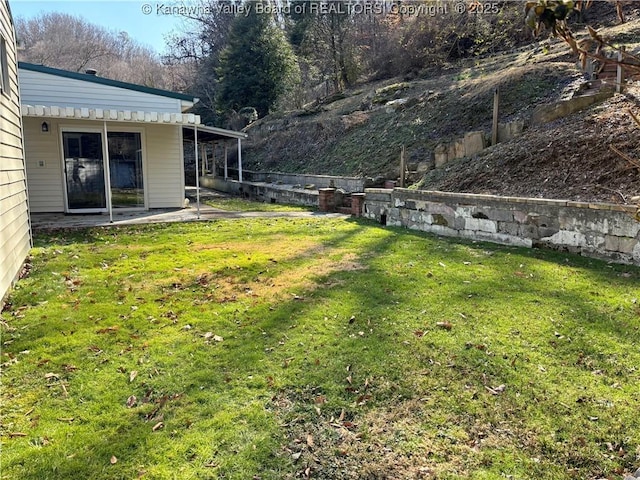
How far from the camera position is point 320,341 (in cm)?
384

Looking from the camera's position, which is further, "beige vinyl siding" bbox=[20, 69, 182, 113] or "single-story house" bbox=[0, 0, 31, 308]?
"beige vinyl siding" bbox=[20, 69, 182, 113]

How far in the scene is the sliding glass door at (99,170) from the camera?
432 inches

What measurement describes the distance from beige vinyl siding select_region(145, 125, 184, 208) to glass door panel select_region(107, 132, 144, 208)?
0.82 feet

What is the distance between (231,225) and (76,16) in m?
38.2

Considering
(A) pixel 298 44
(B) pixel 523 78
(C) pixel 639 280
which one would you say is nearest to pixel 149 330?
(C) pixel 639 280

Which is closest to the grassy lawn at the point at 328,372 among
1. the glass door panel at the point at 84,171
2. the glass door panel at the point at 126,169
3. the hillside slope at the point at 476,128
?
the hillside slope at the point at 476,128

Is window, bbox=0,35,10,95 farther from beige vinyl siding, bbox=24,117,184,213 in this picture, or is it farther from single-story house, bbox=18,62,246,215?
beige vinyl siding, bbox=24,117,184,213

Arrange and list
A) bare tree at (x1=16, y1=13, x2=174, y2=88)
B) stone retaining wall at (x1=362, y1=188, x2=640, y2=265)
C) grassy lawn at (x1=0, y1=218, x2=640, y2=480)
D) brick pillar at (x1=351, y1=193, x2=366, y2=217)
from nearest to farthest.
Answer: grassy lawn at (x1=0, y1=218, x2=640, y2=480) → stone retaining wall at (x1=362, y1=188, x2=640, y2=265) → brick pillar at (x1=351, y1=193, x2=366, y2=217) → bare tree at (x1=16, y1=13, x2=174, y2=88)

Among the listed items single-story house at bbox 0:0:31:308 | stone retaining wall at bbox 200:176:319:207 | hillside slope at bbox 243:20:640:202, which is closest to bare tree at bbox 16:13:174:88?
stone retaining wall at bbox 200:176:319:207

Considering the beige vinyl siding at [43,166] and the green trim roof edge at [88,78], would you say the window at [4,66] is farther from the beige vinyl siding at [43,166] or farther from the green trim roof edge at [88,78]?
the green trim roof edge at [88,78]

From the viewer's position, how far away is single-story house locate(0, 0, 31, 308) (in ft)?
16.9

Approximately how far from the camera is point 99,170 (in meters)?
11.2

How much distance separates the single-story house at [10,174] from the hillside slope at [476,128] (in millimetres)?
5786

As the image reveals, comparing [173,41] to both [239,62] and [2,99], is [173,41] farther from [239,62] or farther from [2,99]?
[2,99]
